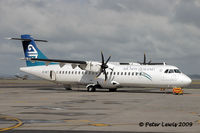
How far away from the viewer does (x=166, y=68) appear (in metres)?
33.4

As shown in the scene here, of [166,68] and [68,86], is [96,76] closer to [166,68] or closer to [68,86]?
[68,86]

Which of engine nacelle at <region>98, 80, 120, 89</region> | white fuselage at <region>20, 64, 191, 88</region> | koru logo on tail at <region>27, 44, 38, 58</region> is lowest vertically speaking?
engine nacelle at <region>98, 80, 120, 89</region>

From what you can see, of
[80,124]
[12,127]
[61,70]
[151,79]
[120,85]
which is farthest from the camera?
[61,70]

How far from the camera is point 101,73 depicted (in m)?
37.2

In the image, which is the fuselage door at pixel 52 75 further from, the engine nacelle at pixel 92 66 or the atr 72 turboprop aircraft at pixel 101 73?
the engine nacelle at pixel 92 66

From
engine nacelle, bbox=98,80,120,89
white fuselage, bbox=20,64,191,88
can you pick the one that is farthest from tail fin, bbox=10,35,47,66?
engine nacelle, bbox=98,80,120,89

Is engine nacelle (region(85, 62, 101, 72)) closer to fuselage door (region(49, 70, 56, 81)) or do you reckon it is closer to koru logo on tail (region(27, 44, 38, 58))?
fuselage door (region(49, 70, 56, 81))

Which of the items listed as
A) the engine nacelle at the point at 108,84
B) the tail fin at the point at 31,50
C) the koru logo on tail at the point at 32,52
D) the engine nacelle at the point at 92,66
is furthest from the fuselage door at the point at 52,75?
the engine nacelle at the point at 108,84

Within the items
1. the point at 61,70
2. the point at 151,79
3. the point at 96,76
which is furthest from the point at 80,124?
the point at 61,70

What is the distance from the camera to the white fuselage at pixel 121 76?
3252 cm

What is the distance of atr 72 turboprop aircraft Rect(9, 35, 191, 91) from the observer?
108 ft

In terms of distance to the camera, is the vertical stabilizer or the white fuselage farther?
the vertical stabilizer

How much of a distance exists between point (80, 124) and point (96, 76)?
86.0ft

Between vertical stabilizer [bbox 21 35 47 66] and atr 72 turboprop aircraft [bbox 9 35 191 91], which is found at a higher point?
vertical stabilizer [bbox 21 35 47 66]
